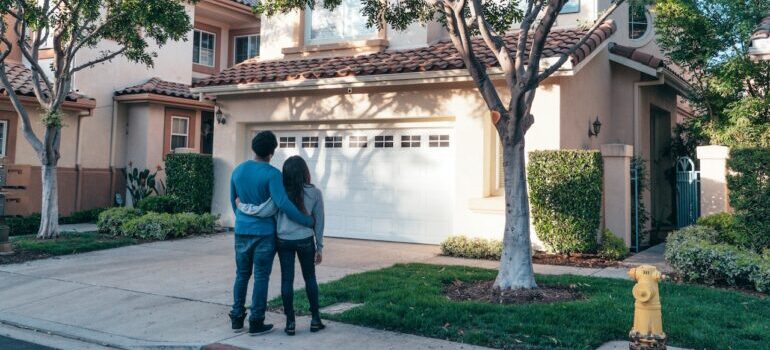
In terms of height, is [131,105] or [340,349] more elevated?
[131,105]

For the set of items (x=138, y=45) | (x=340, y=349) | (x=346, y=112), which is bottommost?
(x=340, y=349)

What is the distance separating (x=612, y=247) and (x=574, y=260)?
0.74m

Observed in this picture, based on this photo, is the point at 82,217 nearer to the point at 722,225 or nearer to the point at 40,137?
the point at 40,137

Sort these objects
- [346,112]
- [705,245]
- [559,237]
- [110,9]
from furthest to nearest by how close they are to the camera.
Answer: [346,112], [110,9], [559,237], [705,245]

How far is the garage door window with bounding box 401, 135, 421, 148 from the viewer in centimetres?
1245

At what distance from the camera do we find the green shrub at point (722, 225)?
9641 millimetres

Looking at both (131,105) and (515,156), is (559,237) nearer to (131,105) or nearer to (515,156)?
(515,156)

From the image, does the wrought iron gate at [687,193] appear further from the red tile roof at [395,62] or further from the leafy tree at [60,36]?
the leafy tree at [60,36]

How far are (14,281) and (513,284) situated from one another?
267 inches

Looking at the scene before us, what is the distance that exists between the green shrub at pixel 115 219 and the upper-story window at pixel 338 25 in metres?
5.71

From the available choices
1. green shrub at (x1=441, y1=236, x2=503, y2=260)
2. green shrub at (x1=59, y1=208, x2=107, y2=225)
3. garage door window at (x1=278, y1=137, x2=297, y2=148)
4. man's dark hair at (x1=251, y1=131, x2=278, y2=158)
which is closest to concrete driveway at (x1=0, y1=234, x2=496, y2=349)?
green shrub at (x1=441, y1=236, x2=503, y2=260)

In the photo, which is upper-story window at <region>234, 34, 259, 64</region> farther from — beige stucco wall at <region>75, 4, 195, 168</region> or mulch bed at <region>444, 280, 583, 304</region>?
mulch bed at <region>444, 280, 583, 304</region>

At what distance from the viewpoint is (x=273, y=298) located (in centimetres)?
747

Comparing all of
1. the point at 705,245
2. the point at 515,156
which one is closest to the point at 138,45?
the point at 515,156
